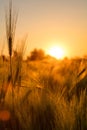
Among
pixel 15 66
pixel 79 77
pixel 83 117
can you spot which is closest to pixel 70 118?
pixel 83 117

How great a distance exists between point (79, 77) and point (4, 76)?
1361mm

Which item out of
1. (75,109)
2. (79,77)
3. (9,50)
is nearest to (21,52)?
(9,50)

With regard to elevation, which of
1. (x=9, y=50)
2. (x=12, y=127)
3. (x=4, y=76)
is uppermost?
(x=9, y=50)

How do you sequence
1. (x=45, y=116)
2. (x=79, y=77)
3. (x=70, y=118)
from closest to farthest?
(x=70, y=118), (x=45, y=116), (x=79, y=77)

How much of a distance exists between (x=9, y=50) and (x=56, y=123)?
78 cm

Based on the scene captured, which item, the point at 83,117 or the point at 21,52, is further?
the point at 21,52

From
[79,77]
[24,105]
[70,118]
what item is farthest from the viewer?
[79,77]

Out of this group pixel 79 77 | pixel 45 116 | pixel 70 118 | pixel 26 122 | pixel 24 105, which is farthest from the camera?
pixel 79 77

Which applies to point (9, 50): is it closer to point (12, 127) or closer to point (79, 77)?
point (12, 127)

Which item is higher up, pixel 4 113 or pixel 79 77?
Answer: pixel 79 77

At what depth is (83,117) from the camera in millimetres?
2734

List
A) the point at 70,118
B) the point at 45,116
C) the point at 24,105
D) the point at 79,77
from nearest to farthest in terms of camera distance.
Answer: the point at 70,118 < the point at 45,116 < the point at 24,105 < the point at 79,77

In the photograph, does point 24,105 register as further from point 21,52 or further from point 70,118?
point 70,118

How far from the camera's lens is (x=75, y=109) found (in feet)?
9.24
